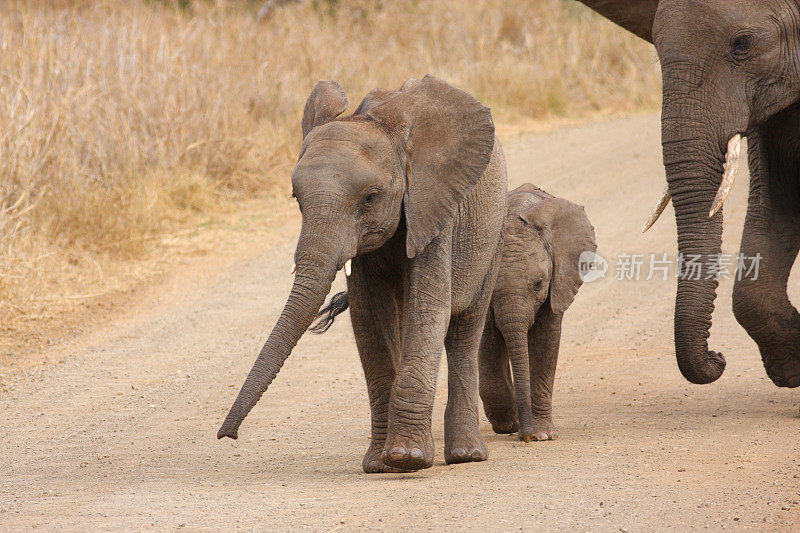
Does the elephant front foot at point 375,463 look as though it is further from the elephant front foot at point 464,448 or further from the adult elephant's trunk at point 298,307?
the adult elephant's trunk at point 298,307

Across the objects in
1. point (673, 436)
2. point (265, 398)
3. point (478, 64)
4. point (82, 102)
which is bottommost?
point (265, 398)

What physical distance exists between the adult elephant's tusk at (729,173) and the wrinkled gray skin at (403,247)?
1.13 m

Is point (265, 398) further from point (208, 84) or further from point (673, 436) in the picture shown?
point (208, 84)

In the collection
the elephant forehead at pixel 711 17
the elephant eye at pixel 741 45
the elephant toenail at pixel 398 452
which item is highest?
the elephant forehead at pixel 711 17

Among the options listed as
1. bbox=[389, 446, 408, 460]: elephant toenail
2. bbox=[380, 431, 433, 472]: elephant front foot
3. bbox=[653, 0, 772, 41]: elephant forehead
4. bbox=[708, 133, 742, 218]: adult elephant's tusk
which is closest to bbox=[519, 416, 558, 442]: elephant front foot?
bbox=[380, 431, 433, 472]: elephant front foot

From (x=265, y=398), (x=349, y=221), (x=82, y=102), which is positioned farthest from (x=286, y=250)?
(x=349, y=221)

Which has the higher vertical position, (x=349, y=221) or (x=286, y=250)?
(x=349, y=221)

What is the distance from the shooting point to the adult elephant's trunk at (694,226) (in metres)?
6.23

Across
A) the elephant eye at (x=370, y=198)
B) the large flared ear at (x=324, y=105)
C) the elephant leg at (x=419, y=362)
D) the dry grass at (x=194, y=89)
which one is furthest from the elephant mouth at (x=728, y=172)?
the dry grass at (x=194, y=89)

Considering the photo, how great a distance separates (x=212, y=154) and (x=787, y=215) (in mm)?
7503

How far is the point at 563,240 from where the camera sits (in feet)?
23.4

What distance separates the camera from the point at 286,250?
12.3 metres

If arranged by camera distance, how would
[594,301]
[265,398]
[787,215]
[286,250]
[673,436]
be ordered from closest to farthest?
[673,436] → [787,215] → [265,398] → [594,301] → [286,250]

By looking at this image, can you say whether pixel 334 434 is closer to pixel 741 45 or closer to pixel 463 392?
pixel 463 392
